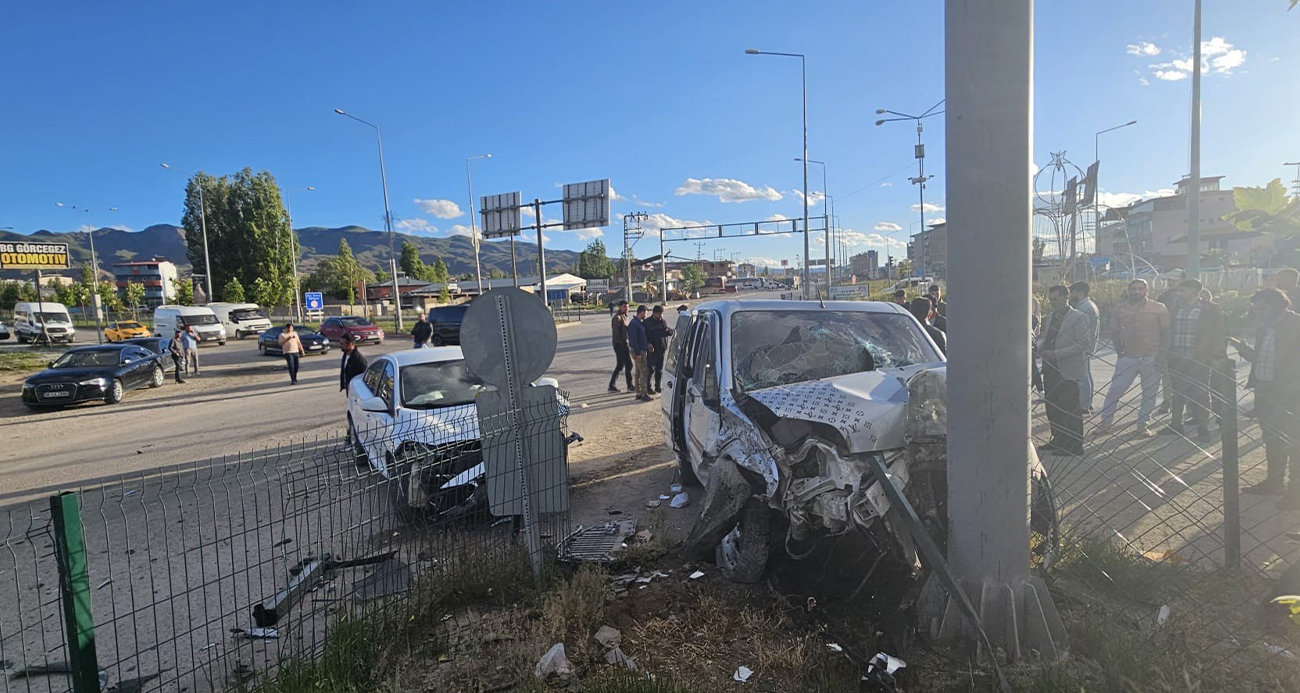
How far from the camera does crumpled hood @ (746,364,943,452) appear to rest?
11.8ft

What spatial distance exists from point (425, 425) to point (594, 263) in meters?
109

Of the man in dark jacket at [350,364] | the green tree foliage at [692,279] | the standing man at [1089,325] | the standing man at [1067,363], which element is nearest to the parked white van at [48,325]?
the man in dark jacket at [350,364]

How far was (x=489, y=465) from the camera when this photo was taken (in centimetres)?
443

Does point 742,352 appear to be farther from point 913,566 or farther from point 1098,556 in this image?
point 1098,556

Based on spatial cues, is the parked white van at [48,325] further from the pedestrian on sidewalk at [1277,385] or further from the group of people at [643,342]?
the pedestrian on sidewalk at [1277,385]

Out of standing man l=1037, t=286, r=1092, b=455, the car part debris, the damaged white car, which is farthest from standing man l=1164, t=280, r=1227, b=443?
the car part debris

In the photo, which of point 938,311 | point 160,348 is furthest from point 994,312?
point 160,348

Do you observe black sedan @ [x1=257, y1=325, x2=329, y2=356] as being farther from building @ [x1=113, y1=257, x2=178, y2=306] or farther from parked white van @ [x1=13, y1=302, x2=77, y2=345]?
building @ [x1=113, y1=257, x2=178, y2=306]

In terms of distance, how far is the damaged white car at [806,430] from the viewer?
11.7 feet

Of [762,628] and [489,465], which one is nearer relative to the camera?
[762,628]

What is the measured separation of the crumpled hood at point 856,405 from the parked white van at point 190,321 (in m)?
34.6

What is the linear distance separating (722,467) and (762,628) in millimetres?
980

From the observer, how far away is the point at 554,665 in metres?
3.28

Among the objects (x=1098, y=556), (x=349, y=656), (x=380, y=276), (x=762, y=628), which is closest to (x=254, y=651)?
(x=349, y=656)
